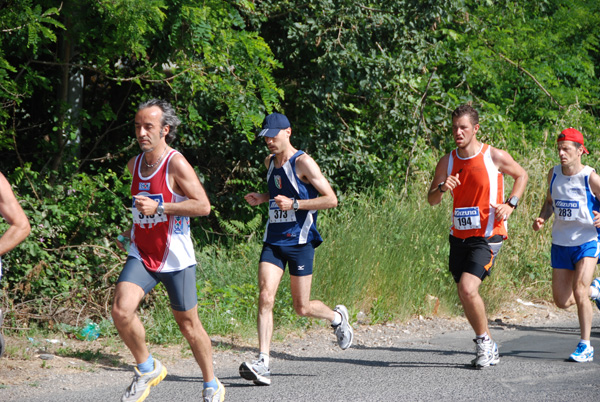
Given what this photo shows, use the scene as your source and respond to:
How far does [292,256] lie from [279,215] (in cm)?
35

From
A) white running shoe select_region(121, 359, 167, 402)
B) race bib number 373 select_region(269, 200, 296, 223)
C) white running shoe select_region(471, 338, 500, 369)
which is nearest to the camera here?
white running shoe select_region(121, 359, 167, 402)

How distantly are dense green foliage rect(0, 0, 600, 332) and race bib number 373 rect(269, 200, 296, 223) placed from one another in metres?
1.60

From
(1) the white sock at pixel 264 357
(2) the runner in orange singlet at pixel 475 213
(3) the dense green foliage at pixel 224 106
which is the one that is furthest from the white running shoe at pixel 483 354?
(3) the dense green foliage at pixel 224 106

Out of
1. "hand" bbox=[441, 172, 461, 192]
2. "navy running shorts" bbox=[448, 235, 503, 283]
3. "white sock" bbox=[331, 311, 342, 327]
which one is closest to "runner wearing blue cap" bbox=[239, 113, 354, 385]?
"white sock" bbox=[331, 311, 342, 327]

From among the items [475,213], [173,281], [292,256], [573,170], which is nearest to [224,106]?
[292,256]

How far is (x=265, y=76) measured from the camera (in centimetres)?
873

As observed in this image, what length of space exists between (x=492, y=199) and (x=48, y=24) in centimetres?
458

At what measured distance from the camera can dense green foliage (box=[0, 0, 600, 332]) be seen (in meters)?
7.58

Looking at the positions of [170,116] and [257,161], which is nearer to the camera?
[170,116]

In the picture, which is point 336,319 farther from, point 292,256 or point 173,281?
point 173,281

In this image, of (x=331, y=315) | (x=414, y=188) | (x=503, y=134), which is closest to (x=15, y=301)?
(x=331, y=315)

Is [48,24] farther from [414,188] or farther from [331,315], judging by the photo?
[414,188]

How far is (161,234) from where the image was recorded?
489 cm

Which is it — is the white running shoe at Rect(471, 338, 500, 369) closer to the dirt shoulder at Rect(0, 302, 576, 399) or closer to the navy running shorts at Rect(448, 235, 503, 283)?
the navy running shorts at Rect(448, 235, 503, 283)
